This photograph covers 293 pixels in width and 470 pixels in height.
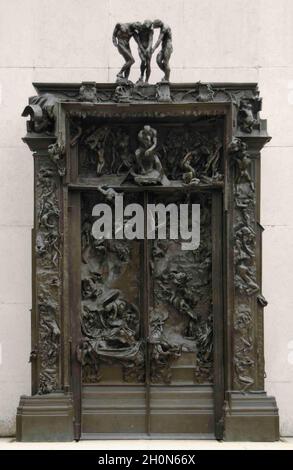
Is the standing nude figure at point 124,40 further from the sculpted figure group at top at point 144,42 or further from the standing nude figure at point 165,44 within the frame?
the standing nude figure at point 165,44

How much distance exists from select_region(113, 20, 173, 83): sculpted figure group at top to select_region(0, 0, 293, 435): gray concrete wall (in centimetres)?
71

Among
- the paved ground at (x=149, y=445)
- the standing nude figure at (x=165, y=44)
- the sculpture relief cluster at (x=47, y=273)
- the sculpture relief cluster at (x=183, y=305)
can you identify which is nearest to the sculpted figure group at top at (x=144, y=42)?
the standing nude figure at (x=165, y=44)

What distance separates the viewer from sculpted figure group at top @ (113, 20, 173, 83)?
7520mm

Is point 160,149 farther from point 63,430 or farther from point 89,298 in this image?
point 63,430

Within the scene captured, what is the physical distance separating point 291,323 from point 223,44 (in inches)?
130

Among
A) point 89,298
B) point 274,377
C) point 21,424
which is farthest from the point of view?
point 274,377

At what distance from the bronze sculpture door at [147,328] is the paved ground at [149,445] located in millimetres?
259

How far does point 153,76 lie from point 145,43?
0.72 metres

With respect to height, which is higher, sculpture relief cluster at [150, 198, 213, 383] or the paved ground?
sculpture relief cluster at [150, 198, 213, 383]

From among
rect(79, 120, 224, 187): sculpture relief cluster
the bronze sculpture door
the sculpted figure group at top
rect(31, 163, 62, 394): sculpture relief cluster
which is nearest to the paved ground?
the bronze sculpture door

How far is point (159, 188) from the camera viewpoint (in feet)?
25.1

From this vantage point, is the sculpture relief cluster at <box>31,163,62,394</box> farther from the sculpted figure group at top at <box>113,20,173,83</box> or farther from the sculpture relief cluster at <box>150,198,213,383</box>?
the sculpted figure group at top at <box>113,20,173,83</box>

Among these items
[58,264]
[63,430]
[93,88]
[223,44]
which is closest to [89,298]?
[58,264]

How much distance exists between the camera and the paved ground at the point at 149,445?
695cm
